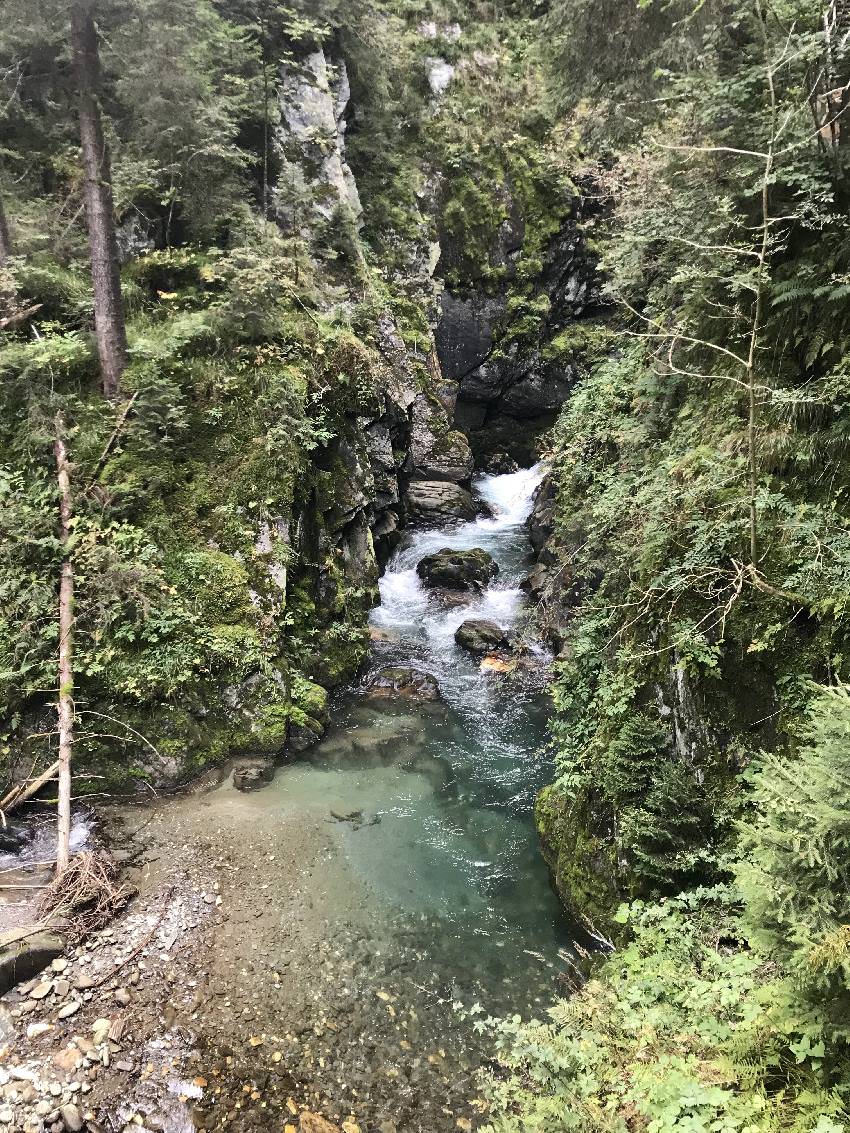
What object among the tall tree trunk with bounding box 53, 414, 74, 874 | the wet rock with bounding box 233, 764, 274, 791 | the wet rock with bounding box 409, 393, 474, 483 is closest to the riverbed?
the wet rock with bounding box 233, 764, 274, 791

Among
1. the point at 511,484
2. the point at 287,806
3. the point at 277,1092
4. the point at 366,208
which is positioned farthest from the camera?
the point at 511,484

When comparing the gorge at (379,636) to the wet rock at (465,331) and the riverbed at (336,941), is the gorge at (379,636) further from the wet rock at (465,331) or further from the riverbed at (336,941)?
the wet rock at (465,331)

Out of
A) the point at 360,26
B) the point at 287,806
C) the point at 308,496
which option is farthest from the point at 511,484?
the point at 287,806

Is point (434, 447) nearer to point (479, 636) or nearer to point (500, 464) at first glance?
point (500, 464)

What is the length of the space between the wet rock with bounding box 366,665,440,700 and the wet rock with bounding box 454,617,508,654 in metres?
1.59

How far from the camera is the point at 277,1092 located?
194 inches

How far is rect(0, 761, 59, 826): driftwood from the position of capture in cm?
771

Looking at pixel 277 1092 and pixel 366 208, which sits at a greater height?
pixel 366 208

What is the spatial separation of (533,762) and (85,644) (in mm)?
7203

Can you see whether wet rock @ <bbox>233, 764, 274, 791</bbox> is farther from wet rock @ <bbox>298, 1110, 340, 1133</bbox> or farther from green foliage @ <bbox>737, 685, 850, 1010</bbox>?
green foliage @ <bbox>737, 685, 850, 1010</bbox>

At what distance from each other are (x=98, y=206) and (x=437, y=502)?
1194 cm

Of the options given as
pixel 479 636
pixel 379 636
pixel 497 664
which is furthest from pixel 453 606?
pixel 497 664

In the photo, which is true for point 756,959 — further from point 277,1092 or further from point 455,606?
point 455,606

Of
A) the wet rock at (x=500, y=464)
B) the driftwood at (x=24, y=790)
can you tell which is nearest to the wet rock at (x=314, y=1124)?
the driftwood at (x=24, y=790)
